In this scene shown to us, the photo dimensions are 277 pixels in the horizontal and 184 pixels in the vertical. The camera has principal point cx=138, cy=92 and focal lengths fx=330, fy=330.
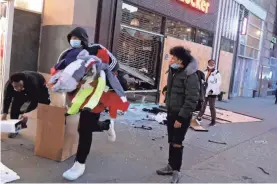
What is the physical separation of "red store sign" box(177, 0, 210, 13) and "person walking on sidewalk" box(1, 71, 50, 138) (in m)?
7.58

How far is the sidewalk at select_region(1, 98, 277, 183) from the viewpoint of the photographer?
13.3 feet

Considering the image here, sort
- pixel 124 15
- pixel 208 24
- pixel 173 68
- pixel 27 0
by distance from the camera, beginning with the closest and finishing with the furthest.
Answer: pixel 173 68, pixel 27 0, pixel 124 15, pixel 208 24

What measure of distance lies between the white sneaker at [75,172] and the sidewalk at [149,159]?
0.06 meters

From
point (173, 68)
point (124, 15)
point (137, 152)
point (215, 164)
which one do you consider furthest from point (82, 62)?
point (124, 15)

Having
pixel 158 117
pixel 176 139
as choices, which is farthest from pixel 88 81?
pixel 158 117

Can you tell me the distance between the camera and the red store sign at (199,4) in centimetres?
1152

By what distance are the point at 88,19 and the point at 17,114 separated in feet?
11.6

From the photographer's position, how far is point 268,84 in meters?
22.5

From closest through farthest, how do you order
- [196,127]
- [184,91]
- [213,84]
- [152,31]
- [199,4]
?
[184,91] < [196,127] < [213,84] < [152,31] < [199,4]

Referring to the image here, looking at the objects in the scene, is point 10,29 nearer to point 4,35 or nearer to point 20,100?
point 4,35

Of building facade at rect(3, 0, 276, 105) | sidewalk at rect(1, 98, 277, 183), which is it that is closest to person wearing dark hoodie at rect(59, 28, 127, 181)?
sidewalk at rect(1, 98, 277, 183)

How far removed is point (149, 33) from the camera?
10.1m

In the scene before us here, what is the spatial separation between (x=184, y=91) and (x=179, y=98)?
0.11m

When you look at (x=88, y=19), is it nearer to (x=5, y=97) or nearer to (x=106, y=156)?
(x=5, y=97)
